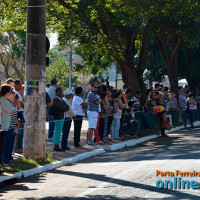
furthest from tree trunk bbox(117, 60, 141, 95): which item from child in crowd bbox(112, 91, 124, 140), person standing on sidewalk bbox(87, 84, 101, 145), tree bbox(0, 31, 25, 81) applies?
tree bbox(0, 31, 25, 81)

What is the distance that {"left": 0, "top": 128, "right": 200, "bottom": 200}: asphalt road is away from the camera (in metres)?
9.70

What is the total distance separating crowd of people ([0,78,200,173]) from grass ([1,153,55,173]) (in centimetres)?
27

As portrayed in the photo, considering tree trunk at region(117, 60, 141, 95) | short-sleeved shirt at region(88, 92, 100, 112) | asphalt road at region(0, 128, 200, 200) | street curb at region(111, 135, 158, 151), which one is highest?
tree trunk at region(117, 60, 141, 95)

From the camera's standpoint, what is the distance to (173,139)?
832 inches

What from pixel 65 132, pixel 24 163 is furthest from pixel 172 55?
pixel 24 163

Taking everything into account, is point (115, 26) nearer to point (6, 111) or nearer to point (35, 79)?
point (35, 79)

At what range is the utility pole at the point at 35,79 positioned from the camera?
14.2 meters

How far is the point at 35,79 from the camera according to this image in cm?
1423

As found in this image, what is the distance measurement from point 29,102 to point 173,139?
321 inches

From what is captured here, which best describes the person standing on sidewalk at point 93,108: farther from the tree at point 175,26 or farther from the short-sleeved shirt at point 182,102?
the short-sleeved shirt at point 182,102

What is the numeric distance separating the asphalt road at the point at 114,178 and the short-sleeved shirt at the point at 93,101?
189 cm

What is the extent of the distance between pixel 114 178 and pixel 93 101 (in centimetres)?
691

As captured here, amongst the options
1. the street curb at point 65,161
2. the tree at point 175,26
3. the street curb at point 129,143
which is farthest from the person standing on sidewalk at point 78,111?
the tree at point 175,26

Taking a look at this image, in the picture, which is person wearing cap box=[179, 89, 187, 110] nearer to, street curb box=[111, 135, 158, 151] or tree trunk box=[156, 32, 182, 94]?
tree trunk box=[156, 32, 182, 94]
